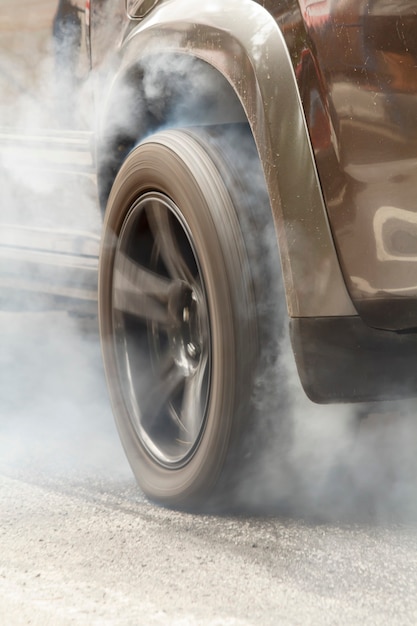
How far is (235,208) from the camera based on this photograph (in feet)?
8.95

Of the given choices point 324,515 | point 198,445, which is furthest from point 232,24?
point 324,515

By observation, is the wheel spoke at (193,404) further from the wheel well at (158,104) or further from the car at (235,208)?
the wheel well at (158,104)

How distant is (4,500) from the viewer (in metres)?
3.16

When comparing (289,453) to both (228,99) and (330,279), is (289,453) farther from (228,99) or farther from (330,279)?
(228,99)

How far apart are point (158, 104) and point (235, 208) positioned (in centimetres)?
61

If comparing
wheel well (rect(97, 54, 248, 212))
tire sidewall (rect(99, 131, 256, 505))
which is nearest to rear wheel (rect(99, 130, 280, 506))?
tire sidewall (rect(99, 131, 256, 505))

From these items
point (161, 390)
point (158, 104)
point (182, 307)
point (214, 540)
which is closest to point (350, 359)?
point (214, 540)

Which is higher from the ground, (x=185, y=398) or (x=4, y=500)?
(x=185, y=398)

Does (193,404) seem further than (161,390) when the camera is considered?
No

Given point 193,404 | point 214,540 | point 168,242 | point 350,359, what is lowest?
point 214,540

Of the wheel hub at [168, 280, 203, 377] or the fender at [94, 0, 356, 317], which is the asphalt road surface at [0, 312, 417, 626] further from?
the fender at [94, 0, 356, 317]

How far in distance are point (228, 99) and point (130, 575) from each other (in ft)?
3.66

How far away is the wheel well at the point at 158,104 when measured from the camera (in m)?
2.94

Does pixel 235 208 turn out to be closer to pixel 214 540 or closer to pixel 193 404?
pixel 193 404
